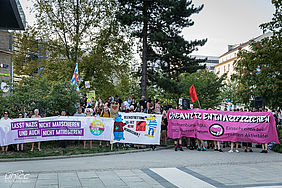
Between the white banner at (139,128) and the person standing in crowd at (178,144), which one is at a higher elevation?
the white banner at (139,128)

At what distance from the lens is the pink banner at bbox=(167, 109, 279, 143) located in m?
14.1

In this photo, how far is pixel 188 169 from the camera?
9.72 metres

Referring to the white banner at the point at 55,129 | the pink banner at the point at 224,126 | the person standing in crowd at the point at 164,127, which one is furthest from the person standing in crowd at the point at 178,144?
the white banner at the point at 55,129

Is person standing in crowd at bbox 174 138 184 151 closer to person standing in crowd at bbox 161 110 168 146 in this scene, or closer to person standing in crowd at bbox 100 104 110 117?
person standing in crowd at bbox 161 110 168 146

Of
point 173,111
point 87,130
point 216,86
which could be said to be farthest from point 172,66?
point 216,86

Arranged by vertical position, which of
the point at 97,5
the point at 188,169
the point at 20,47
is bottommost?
the point at 188,169

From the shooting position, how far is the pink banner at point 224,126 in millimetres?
14078

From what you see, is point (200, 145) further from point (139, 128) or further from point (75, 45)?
point (75, 45)

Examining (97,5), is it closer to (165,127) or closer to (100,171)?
(165,127)

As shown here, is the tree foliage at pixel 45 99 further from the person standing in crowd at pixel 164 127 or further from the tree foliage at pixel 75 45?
the tree foliage at pixel 75 45

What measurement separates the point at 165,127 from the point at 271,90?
37.6ft

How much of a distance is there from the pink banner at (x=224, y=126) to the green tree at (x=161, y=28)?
11620mm

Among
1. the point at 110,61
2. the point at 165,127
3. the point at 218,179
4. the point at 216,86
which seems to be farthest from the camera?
the point at 216,86

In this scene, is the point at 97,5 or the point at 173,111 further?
the point at 97,5
